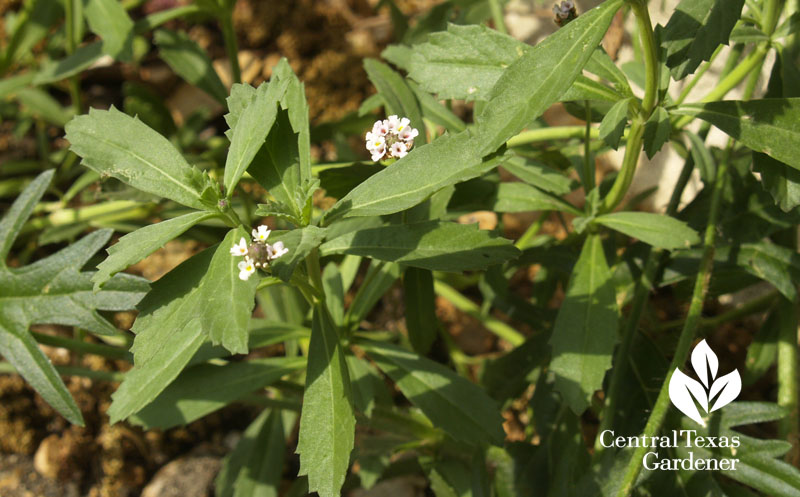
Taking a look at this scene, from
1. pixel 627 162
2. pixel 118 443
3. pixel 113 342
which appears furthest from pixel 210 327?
pixel 113 342

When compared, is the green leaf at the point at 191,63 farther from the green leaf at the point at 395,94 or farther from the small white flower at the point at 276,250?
the small white flower at the point at 276,250

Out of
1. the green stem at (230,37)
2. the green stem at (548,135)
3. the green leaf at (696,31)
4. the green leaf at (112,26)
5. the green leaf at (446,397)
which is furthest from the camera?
the green stem at (230,37)

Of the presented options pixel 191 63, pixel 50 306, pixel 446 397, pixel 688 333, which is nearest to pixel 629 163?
pixel 688 333

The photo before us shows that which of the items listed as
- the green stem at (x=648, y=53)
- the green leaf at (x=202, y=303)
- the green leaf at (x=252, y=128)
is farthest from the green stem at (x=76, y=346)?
the green stem at (x=648, y=53)

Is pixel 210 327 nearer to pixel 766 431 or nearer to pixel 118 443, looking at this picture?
pixel 118 443

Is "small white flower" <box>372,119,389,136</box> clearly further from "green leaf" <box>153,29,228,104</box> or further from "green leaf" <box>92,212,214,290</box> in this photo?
"green leaf" <box>153,29,228,104</box>

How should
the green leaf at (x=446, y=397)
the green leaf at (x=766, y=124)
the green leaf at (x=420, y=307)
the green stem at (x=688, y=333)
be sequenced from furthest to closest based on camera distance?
the green leaf at (x=420, y=307)
the green leaf at (x=446, y=397)
the green stem at (x=688, y=333)
the green leaf at (x=766, y=124)
